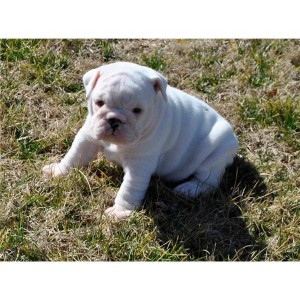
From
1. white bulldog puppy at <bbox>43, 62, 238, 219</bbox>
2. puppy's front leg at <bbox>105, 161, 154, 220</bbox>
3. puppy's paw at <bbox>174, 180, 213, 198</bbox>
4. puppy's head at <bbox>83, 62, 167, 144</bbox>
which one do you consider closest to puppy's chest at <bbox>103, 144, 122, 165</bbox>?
white bulldog puppy at <bbox>43, 62, 238, 219</bbox>

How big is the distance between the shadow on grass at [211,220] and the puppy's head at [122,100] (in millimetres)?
540

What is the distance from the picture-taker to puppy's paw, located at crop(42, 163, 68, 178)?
4.02m

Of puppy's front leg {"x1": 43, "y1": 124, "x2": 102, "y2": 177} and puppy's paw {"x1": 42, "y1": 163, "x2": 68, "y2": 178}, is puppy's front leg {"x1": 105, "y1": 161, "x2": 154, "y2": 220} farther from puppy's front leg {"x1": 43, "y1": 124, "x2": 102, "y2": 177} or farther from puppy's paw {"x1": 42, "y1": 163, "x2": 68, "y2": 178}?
puppy's paw {"x1": 42, "y1": 163, "x2": 68, "y2": 178}

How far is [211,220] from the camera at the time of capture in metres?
3.86

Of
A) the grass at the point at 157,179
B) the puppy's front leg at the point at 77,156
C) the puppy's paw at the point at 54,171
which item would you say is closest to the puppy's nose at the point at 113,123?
the puppy's front leg at the point at 77,156

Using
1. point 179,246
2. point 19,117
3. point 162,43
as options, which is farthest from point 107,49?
point 179,246

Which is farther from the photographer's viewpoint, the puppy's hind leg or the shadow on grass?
the puppy's hind leg

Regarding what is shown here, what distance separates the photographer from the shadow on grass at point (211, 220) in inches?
144

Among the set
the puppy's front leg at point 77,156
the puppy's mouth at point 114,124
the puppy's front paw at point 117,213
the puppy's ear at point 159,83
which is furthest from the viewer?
the puppy's front leg at point 77,156

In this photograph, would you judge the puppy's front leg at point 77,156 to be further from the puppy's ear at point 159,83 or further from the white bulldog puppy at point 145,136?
the puppy's ear at point 159,83

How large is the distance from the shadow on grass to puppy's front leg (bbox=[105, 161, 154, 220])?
0.39 feet

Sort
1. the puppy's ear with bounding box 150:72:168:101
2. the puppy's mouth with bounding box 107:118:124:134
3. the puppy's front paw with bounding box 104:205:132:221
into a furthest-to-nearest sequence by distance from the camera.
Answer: the puppy's front paw with bounding box 104:205:132:221, the puppy's ear with bounding box 150:72:168:101, the puppy's mouth with bounding box 107:118:124:134

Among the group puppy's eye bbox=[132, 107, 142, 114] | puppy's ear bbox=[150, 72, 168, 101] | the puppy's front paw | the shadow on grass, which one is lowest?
the shadow on grass

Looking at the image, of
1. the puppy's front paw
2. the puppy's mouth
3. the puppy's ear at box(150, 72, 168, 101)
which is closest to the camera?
the puppy's mouth
